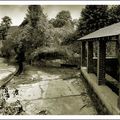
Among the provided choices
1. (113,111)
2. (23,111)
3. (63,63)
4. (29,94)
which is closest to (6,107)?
(23,111)

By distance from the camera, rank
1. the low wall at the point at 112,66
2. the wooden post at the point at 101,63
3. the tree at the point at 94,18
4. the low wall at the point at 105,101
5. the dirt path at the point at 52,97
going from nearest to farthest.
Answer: the low wall at the point at 105,101, the dirt path at the point at 52,97, the wooden post at the point at 101,63, the low wall at the point at 112,66, the tree at the point at 94,18

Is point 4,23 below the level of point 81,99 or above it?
above

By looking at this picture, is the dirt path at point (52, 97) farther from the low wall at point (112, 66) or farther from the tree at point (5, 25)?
the tree at point (5, 25)

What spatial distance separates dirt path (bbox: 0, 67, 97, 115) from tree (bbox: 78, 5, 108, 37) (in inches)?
356

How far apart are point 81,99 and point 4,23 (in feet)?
111

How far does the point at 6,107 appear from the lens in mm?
6445

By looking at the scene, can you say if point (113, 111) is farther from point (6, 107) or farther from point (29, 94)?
point (29, 94)

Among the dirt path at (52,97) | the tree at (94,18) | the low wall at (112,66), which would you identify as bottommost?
the dirt path at (52,97)

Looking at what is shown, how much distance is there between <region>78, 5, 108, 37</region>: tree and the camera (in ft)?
59.1

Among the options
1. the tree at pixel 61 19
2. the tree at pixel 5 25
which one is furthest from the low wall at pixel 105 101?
the tree at pixel 5 25

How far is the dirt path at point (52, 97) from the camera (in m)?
6.10

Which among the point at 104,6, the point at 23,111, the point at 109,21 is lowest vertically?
the point at 23,111

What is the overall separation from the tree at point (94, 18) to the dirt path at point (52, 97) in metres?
Result: 9.05

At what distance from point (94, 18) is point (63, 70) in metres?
6.68
